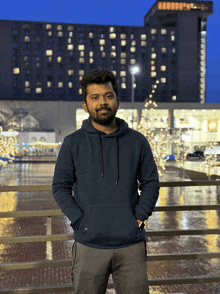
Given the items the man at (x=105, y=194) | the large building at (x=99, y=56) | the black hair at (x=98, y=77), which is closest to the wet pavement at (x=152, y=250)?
the man at (x=105, y=194)

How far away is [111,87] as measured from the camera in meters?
2.61

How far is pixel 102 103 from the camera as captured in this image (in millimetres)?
2551

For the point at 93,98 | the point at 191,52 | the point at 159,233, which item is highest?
the point at 191,52

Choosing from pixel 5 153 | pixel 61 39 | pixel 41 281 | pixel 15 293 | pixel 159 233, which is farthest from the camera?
pixel 61 39

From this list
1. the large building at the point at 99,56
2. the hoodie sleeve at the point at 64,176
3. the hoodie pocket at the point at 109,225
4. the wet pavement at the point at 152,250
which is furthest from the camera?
the large building at the point at 99,56

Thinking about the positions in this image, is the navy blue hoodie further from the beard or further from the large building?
the large building

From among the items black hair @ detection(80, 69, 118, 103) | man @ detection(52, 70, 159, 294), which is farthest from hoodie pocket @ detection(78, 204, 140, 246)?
black hair @ detection(80, 69, 118, 103)

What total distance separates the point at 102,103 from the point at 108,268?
1272 mm

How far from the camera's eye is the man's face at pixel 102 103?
2566 mm

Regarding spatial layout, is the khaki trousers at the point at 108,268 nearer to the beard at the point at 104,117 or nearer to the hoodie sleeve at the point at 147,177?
the hoodie sleeve at the point at 147,177

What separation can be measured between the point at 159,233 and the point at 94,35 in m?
111

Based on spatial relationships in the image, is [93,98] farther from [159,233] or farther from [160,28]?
[160,28]

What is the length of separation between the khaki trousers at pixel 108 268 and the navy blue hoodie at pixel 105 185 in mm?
61

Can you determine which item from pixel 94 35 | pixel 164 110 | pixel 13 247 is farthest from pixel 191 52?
pixel 13 247
